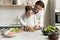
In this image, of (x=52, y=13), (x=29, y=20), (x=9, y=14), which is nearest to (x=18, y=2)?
(x=9, y=14)

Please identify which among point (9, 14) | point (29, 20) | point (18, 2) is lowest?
point (29, 20)

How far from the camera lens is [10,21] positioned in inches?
197

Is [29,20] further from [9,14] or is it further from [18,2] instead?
[9,14]

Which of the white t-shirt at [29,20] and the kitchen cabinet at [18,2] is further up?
the kitchen cabinet at [18,2]

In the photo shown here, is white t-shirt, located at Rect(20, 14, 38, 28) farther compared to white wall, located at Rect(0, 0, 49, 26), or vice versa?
white wall, located at Rect(0, 0, 49, 26)

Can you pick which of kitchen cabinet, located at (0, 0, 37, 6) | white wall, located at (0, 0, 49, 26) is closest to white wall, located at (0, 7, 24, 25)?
white wall, located at (0, 0, 49, 26)

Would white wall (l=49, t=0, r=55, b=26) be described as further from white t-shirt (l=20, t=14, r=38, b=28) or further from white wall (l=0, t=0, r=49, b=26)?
white t-shirt (l=20, t=14, r=38, b=28)

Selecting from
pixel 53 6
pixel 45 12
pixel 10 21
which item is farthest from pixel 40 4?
pixel 10 21

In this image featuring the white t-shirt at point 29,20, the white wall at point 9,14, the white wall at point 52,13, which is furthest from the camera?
the white wall at point 9,14

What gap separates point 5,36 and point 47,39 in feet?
2.05

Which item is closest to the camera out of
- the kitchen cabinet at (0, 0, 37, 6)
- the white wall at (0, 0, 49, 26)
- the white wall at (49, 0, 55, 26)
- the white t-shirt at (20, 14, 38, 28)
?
the white t-shirt at (20, 14, 38, 28)

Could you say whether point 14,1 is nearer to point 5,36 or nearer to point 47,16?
point 47,16

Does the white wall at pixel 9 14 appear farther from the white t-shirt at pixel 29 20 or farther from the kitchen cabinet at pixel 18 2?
the white t-shirt at pixel 29 20

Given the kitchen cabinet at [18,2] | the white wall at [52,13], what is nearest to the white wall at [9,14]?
the kitchen cabinet at [18,2]
